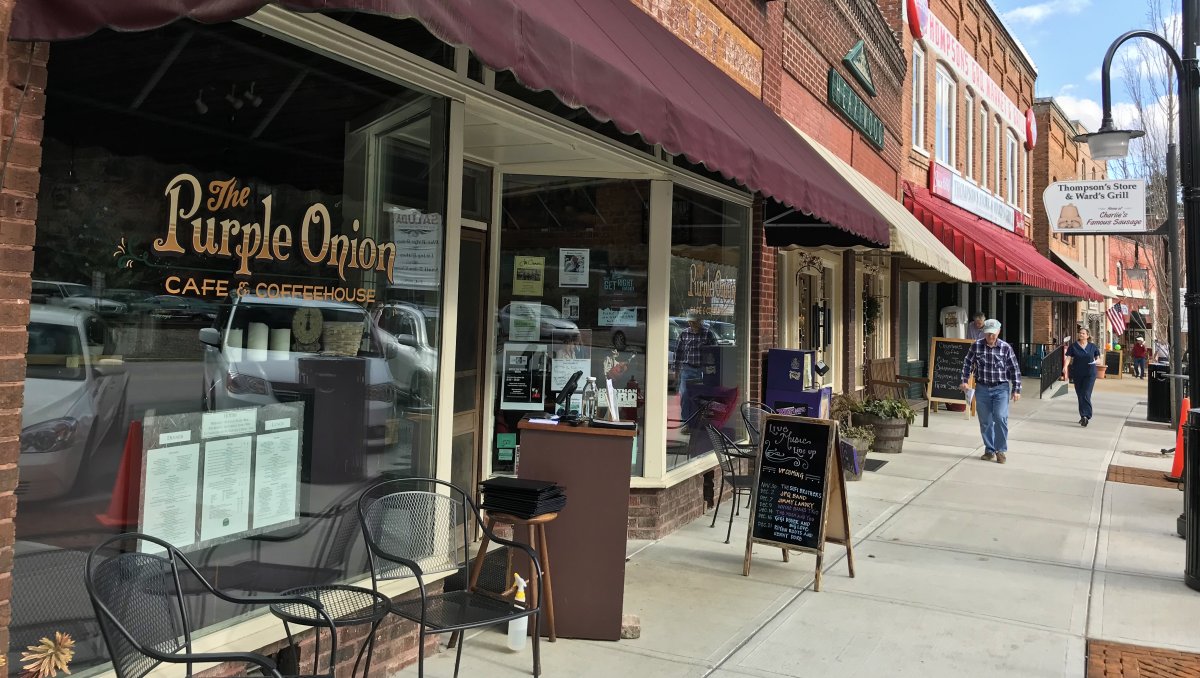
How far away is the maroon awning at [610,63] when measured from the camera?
2.46 metres

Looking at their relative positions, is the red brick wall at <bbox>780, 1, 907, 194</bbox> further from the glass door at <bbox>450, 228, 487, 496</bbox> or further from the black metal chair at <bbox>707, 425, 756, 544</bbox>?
the glass door at <bbox>450, 228, 487, 496</bbox>

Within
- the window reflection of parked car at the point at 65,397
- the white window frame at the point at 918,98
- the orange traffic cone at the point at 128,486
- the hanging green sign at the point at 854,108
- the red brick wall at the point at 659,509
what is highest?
the white window frame at the point at 918,98

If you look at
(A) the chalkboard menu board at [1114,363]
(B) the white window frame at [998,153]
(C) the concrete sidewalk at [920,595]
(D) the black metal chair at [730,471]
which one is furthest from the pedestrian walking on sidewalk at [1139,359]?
(D) the black metal chair at [730,471]

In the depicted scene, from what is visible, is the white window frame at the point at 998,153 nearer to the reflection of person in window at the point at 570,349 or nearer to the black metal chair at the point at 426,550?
the reflection of person in window at the point at 570,349

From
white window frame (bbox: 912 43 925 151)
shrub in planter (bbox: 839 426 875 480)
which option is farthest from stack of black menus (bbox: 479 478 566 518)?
white window frame (bbox: 912 43 925 151)

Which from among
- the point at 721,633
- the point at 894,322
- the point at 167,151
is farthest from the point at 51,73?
the point at 894,322

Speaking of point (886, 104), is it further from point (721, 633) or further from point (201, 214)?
point (201, 214)

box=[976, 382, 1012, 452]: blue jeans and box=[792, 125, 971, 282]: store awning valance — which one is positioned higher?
box=[792, 125, 971, 282]: store awning valance

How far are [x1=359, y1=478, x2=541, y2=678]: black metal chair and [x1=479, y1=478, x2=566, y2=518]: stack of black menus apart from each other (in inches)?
4.7

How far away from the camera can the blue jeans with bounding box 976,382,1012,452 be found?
10664 millimetres

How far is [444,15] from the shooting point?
2754 mm

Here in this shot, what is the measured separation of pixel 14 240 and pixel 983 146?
22.1 metres

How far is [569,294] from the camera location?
685cm

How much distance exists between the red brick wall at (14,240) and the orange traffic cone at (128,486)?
479 mm
